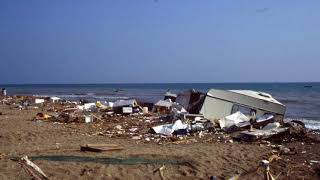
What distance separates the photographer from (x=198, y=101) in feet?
68.1

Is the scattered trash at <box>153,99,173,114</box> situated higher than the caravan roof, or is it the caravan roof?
the caravan roof

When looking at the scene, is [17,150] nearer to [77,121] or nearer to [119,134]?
[119,134]

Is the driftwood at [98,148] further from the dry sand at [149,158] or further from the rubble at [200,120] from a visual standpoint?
the rubble at [200,120]

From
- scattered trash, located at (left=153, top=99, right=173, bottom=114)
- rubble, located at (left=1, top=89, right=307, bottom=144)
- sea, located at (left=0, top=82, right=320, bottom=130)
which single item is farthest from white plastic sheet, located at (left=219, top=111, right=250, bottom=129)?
scattered trash, located at (left=153, top=99, right=173, bottom=114)

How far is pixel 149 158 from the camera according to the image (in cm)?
1031

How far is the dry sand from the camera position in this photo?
8.88m

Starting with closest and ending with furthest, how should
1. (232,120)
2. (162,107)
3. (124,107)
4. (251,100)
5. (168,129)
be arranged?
1. (168,129)
2. (232,120)
3. (251,100)
4. (124,107)
5. (162,107)

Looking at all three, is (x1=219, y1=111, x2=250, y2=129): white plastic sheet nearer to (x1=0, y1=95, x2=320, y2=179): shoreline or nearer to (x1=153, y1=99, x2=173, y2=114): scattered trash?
(x1=0, y1=95, x2=320, y2=179): shoreline

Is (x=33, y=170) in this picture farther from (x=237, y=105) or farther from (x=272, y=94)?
(x=272, y=94)

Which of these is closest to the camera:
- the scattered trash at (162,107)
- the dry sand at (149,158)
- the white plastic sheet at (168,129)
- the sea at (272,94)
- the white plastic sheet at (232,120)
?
the dry sand at (149,158)

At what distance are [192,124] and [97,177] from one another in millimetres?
7858

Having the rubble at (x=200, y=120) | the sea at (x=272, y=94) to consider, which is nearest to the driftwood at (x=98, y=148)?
the rubble at (x=200, y=120)

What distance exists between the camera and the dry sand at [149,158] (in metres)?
8.88

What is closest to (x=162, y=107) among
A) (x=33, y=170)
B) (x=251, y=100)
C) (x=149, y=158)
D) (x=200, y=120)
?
(x=251, y=100)
